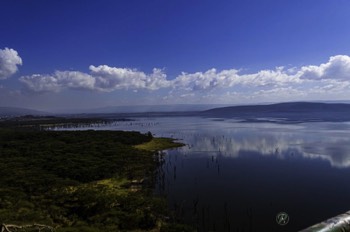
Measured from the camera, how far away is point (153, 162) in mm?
60656

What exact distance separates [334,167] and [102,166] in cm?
3846

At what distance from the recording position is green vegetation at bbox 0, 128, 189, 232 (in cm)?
2880

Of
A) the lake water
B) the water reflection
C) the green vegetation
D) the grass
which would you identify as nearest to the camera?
the green vegetation

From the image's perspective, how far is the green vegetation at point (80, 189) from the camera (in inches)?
1134

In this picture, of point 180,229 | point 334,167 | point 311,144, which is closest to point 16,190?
point 180,229

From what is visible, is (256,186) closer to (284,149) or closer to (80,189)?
(80,189)

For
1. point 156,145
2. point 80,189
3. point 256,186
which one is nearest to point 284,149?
point 156,145

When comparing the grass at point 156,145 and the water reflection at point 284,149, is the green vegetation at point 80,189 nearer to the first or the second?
the grass at point 156,145

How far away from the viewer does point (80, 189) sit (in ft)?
134

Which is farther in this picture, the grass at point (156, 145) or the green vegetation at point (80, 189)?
the grass at point (156, 145)

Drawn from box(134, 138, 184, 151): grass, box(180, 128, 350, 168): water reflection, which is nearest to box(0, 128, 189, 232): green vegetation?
box(134, 138, 184, 151): grass

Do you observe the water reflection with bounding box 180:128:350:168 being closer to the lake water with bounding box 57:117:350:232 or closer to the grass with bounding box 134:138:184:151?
the lake water with bounding box 57:117:350:232

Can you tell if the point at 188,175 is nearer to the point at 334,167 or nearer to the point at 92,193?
the point at 92,193

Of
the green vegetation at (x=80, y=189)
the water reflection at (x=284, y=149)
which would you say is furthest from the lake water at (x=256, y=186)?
the green vegetation at (x=80, y=189)
